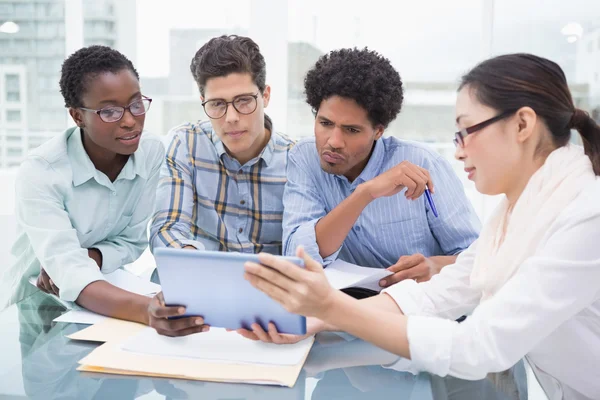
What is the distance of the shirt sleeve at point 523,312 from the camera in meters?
0.96

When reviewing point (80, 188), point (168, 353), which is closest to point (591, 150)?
point (168, 353)

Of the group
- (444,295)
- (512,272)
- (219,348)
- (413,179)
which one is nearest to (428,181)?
(413,179)

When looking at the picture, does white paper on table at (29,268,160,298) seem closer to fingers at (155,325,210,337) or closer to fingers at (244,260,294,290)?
fingers at (155,325,210,337)

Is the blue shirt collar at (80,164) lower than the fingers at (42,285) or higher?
higher

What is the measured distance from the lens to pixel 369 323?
1.01 m

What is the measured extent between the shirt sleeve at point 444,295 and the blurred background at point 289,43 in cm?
327

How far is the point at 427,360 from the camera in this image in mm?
979

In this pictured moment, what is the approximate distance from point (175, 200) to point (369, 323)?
1.04m

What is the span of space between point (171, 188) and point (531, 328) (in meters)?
1.26

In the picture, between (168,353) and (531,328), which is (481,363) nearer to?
(531,328)

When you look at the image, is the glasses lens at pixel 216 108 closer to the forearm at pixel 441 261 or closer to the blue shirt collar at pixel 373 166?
the blue shirt collar at pixel 373 166

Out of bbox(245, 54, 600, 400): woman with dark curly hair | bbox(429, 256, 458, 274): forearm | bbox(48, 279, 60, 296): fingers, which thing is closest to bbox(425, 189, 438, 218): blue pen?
bbox(429, 256, 458, 274): forearm

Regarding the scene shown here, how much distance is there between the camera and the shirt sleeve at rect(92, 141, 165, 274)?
1.75m

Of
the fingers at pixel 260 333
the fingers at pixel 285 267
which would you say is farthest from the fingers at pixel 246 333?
the fingers at pixel 285 267
